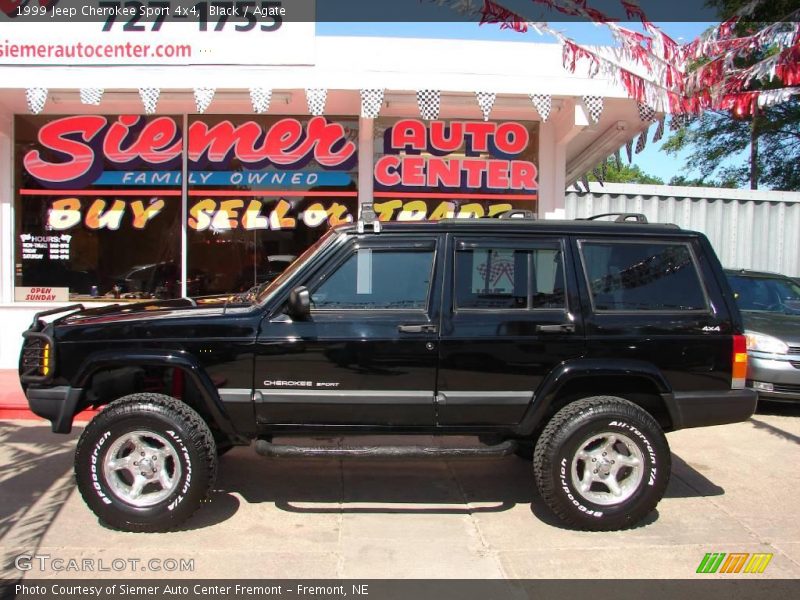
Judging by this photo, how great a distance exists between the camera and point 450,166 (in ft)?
28.7

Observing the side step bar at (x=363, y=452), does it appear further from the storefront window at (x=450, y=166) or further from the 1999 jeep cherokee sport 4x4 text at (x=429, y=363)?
the storefront window at (x=450, y=166)

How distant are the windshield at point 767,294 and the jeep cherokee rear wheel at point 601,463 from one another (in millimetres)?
5570

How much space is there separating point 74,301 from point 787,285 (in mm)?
9801

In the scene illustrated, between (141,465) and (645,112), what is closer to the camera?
(141,465)

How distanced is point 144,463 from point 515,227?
109 inches

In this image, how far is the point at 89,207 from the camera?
8695 millimetres

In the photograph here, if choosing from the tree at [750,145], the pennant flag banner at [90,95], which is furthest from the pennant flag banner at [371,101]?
the tree at [750,145]

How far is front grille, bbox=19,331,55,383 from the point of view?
13.4 ft

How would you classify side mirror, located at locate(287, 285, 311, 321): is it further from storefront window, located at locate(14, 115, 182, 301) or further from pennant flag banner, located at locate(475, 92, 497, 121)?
storefront window, located at locate(14, 115, 182, 301)

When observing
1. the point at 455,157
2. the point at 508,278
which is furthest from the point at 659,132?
the point at 508,278

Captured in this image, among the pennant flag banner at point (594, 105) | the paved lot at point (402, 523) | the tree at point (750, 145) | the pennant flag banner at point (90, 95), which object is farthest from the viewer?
the tree at point (750, 145)

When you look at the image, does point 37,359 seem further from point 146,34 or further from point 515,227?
point 146,34

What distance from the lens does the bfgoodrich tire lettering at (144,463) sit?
13.0 feet

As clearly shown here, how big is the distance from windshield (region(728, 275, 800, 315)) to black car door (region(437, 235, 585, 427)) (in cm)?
571
